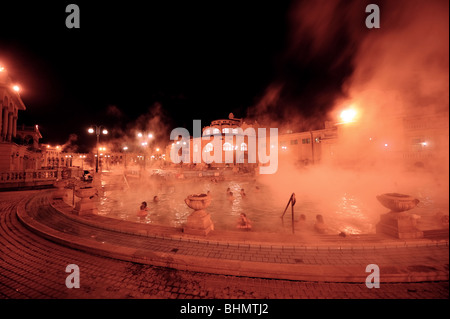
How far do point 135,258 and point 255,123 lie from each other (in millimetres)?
42827

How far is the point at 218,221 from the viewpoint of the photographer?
299 inches

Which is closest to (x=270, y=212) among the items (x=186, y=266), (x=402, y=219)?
(x=402, y=219)

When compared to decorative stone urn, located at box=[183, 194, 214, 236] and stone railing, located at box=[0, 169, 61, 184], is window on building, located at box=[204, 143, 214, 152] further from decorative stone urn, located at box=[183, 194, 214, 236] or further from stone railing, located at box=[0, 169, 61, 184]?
decorative stone urn, located at box=[183, 194, 214, 236]

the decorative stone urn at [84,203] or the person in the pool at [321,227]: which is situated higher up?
the decorative stone urn at [84,203]

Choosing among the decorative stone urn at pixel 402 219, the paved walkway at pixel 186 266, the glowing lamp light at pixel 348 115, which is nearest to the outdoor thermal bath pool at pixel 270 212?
the decorative stone urn at pixel 402 219

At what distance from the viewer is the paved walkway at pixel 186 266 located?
2.95 m

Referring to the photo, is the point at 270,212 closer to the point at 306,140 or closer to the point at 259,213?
the point at 259,213

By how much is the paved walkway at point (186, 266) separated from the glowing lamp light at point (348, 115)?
19158mm

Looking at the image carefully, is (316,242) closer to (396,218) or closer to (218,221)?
(396,218)

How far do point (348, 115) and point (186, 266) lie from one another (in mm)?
23787

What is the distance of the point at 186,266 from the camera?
3549 mm

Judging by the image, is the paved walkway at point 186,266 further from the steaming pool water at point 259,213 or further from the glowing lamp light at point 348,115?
the glowing lamp light at point 348,115

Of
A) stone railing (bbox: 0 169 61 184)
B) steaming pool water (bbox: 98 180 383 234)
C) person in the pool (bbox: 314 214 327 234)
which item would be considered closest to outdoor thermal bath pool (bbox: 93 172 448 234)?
steaming pool water (bbox: 98 180 383 234)

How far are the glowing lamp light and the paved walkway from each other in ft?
62.9
